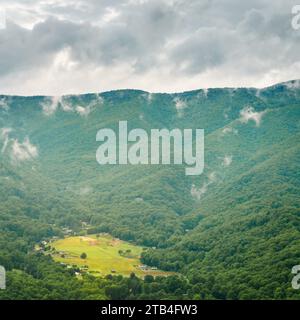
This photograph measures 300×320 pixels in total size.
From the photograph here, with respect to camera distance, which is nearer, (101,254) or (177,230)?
(101,254)

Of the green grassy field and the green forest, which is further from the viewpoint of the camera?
the green grassy field

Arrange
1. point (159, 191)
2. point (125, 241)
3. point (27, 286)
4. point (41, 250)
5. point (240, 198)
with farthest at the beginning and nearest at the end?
point (159, 191)
point (240, 198)
point (125, 241)
point (41, 250)
point (27, 286)

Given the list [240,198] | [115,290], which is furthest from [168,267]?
[240,198]

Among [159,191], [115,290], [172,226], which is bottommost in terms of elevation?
[115,290]

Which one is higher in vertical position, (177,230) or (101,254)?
(177,230)

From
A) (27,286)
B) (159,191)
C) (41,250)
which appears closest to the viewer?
(27,286)

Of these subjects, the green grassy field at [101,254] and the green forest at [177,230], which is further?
the green grassy field at [101,254]
